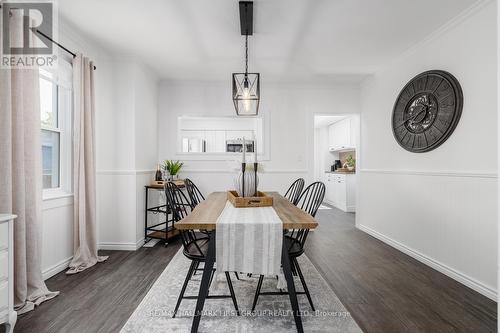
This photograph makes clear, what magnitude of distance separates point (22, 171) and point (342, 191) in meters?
5.88

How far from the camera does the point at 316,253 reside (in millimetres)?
3189

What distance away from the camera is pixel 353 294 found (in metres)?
2.18

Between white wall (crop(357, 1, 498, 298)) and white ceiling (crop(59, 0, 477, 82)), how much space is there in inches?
9.8

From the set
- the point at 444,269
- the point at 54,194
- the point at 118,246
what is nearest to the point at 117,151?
the point at 54,194

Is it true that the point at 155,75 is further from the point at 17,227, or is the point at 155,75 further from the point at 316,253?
the point at 316,253

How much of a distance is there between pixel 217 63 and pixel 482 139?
3077 mm

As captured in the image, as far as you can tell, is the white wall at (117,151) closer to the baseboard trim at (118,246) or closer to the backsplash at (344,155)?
the baseboard trim at (118,246)

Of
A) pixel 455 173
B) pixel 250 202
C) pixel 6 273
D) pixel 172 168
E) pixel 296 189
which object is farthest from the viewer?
pixel 172 168

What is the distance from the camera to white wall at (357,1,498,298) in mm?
2189

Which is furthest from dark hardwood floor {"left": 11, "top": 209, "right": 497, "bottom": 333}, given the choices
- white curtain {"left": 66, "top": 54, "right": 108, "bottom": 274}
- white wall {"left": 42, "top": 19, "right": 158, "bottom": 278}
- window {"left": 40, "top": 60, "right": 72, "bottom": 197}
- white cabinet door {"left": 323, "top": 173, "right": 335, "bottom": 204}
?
white cabinet door {"left": 323, "top": 173, "right": 335, "bottom": 204}

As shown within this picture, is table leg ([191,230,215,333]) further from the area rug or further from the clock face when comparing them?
the clock face

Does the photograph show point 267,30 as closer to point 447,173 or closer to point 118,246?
point 447,173

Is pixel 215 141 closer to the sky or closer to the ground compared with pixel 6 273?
closer to the sky

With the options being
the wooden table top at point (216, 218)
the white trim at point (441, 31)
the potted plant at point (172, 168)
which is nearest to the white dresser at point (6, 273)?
the wooden table top at point (216, 218)
